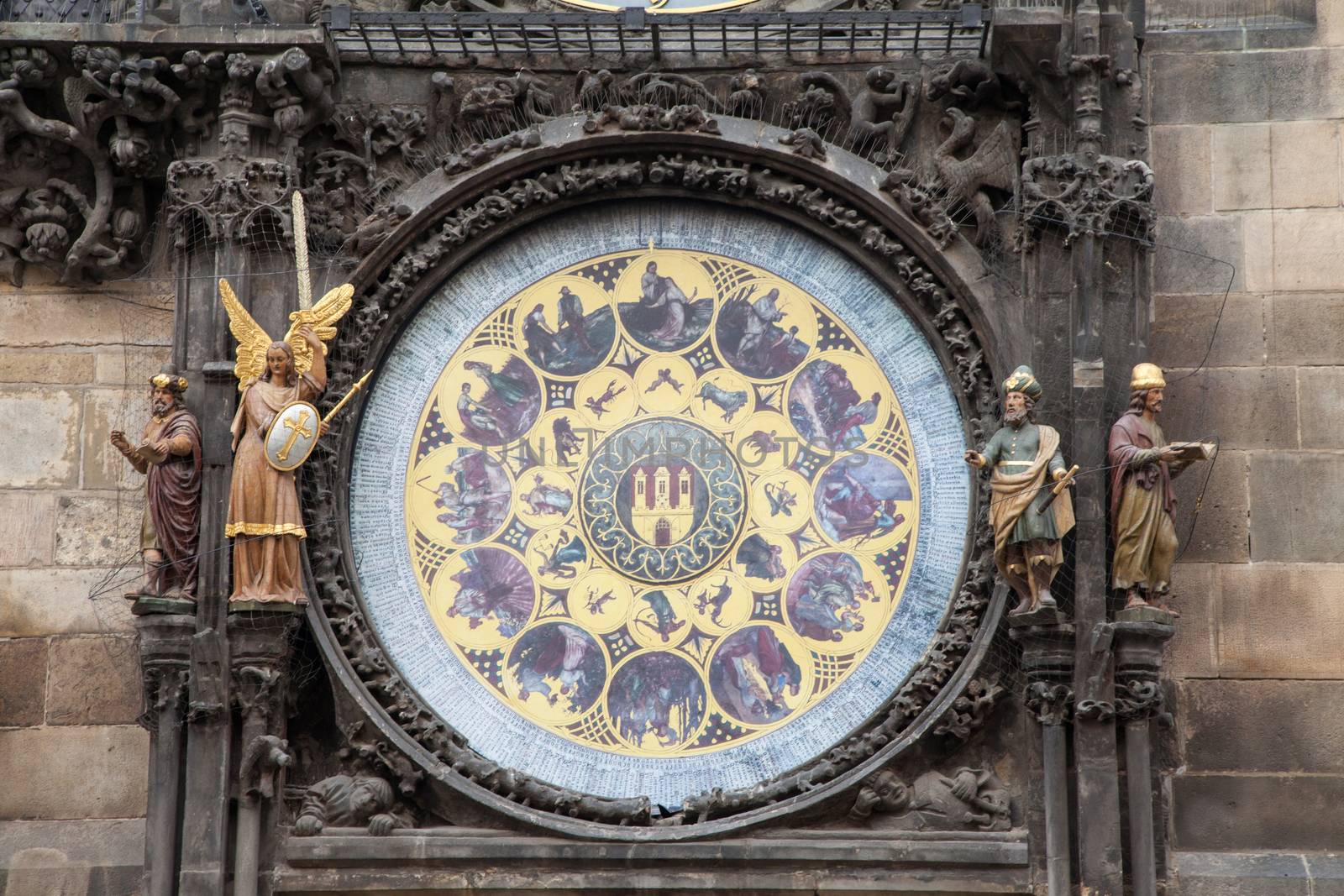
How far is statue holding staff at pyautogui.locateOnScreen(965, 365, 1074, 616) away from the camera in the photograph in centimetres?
1103

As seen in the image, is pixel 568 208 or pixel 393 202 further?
pixel 568 208

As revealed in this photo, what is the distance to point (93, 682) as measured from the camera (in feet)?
38.6

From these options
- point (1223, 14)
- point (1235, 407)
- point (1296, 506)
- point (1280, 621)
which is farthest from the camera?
point (1223, 14)

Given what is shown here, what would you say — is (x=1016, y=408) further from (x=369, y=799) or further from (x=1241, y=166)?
(x=369, y=799)

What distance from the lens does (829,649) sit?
37.9 ft

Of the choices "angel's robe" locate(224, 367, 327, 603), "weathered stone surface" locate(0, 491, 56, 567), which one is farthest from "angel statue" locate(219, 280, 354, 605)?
"weathered stone surface" locate(0, 491, 56, 567)

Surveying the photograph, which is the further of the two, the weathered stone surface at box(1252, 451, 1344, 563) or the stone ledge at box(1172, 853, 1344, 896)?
the weathered stone surface at box(1252, 451, 1344, 563)

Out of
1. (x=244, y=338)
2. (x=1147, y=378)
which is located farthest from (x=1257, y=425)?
(x=244, y=338)

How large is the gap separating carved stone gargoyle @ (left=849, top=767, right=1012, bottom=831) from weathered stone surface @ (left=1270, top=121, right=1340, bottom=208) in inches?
115

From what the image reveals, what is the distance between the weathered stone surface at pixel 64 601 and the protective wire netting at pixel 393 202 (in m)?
0.01

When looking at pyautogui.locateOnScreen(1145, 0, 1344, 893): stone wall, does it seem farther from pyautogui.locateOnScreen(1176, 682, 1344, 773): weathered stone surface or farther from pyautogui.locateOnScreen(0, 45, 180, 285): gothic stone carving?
pyautogui.locateOnScreen(0, 45, 180, 285): gothic stone carving

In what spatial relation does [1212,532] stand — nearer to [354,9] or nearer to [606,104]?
[606,104]

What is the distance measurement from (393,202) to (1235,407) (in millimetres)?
3727

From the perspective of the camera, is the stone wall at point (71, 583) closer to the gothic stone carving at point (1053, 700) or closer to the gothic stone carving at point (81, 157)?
the gothic stone carving at point (81, 157)
